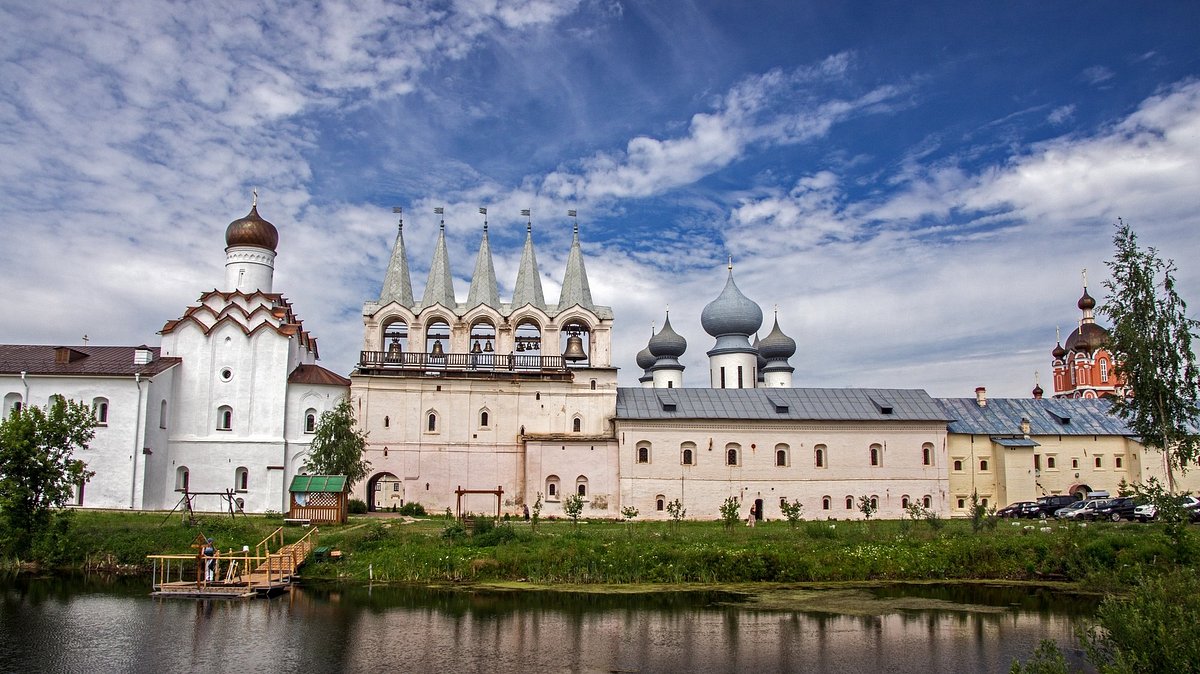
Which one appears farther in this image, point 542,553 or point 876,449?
point 876,449

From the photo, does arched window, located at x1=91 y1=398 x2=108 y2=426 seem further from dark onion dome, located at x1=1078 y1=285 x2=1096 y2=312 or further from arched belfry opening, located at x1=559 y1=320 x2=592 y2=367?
dark onion dome, located at x1=1078 y1=285 x2=1096 y2=312

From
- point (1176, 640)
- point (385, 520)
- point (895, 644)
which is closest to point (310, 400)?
point (385, 520)

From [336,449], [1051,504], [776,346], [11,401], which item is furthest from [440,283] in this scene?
[1051,504]

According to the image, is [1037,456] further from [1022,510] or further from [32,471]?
[32,471]

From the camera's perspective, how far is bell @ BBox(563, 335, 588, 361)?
3812 centimetres

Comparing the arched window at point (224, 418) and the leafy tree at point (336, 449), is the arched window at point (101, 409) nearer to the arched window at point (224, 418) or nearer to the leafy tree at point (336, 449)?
the arched window at point (224, 418)

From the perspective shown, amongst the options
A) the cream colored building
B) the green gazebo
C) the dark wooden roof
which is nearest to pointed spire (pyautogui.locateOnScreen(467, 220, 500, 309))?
the dark wooden roof

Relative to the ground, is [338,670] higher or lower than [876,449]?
lower

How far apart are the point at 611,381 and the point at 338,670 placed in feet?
82.5

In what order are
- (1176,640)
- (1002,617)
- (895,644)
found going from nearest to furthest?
(1176,640) → (895,644) → (1002,617)

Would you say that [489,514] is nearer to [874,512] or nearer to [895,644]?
[874,512]

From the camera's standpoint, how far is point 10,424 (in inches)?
899

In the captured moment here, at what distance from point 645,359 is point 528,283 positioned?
17715 millimetres

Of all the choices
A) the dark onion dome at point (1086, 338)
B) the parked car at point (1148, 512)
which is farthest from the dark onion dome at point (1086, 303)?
the parked car at point (1148, 512)
